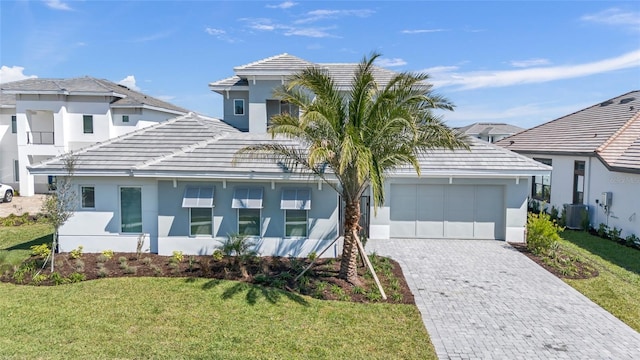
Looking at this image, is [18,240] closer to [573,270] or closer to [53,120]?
[53,120]

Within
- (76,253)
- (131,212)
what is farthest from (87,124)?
(76,253)

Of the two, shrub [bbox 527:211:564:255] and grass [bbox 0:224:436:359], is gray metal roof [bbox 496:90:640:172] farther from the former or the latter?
grass [bbox 0:224:436:359]

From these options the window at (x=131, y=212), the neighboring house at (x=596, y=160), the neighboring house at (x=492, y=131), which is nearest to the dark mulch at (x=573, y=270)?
the neighboring house at (x=596, y=160)

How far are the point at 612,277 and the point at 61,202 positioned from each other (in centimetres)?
1894

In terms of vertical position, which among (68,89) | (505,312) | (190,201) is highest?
(68,89)

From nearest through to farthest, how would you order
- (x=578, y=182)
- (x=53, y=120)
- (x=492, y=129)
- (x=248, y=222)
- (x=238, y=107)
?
1. (x=248, y=222)
2. (x=578, y=182)
3. (x=238, y=107)
4. (x=53, y=120)
5. (x=492, y=129)

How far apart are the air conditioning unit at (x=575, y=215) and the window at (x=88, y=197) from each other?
2236 cm

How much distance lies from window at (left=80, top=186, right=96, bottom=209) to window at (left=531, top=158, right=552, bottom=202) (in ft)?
79.5

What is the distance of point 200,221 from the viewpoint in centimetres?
1507

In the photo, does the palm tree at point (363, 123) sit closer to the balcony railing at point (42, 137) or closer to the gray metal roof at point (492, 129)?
the balcony railing at point (42, 137)

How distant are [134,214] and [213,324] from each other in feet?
25.5

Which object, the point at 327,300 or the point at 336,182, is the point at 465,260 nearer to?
the point at 336,182

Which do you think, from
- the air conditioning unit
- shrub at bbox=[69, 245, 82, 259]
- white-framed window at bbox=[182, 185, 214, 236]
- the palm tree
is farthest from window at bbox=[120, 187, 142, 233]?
the air conditioning unit

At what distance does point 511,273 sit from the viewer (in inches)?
542
